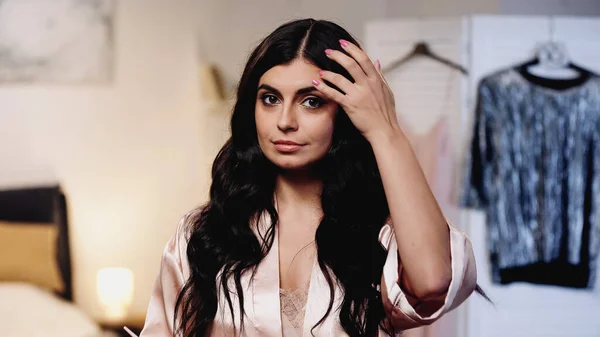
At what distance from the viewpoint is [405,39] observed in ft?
10.5

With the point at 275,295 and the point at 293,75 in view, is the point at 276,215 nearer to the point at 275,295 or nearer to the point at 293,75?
the point at 275,295

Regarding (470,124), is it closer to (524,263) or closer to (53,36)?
(524,263)

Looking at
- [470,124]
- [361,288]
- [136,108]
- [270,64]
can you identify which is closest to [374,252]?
[361,288]

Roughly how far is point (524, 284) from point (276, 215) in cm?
200

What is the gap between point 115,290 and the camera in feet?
11.8

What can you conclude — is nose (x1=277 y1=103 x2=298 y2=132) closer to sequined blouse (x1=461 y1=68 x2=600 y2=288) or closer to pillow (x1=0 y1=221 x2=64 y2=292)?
sequined blouse (x1=461 y1=68 x2=600 y2=288)

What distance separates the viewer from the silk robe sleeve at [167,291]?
1.35m


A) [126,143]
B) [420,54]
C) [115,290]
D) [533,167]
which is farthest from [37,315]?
[533,167]

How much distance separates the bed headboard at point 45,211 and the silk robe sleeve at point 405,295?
2685mm

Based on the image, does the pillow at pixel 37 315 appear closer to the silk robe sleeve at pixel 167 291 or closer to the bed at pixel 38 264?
the bed at pixel 38 264

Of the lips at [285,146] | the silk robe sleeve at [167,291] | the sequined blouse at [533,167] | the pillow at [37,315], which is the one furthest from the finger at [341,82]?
the pillow at [37,315]

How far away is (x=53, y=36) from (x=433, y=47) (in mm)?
1743

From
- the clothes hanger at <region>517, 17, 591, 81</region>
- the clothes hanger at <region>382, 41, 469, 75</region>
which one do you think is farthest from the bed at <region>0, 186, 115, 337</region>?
the clothes hanger at <region>517, 17, 591, 81</region>

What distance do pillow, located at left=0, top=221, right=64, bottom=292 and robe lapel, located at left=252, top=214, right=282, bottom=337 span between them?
2479 millimetres
